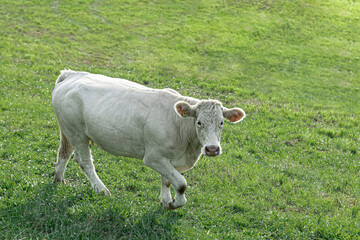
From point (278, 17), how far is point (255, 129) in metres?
22.0

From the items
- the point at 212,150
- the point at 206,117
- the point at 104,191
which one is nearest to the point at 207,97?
the point at 104,191

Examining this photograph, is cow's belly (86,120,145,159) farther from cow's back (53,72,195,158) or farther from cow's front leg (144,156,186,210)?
cow's front leg (144,156,186,210)

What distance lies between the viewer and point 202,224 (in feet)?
26.1

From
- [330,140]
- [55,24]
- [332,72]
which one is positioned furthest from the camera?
[55,24]

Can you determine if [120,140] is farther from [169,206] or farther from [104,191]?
[169,206]

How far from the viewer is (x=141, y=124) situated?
7.90m

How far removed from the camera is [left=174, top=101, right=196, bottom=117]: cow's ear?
7285 millimetres

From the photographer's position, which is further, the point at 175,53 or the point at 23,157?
the point at 175,53

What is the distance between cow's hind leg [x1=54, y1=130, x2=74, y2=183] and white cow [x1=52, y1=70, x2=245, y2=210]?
0.02 meters

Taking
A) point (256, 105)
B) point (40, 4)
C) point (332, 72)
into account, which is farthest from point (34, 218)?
point (40, 4)

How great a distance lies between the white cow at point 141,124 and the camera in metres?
7.37

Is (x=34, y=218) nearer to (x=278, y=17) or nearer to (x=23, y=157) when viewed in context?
(x=23, y=157)

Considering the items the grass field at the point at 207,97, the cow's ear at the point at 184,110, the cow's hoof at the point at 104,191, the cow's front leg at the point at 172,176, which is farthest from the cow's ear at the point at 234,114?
the cow's hoof at the point at 104,191

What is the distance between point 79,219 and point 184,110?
2.97m
